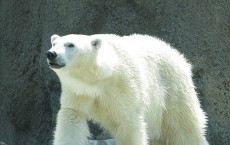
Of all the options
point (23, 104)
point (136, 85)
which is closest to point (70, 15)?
point (23, 104)

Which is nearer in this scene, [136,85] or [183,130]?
[136,85]

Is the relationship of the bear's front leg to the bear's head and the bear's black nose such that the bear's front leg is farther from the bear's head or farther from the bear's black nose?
the bear's black nose

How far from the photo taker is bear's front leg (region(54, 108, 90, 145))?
5.89 m

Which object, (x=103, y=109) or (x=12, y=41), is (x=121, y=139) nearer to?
(x=103, y=109)

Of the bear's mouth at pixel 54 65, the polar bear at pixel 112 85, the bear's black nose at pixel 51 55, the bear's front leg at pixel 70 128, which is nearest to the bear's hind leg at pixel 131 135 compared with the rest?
the polar bear at pixel 112 85

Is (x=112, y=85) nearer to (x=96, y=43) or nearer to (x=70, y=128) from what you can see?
(x=96, y=43)

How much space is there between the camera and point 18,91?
Result: 877 centimetres

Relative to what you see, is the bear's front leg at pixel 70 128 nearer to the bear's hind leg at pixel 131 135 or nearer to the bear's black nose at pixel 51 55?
the bear's hind leg at pixel 131 135

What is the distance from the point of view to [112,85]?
19.2ft

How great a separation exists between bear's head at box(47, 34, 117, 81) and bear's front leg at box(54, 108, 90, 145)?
0.41 meters

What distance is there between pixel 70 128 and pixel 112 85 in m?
0.55

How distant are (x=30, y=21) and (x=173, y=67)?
2754 mm

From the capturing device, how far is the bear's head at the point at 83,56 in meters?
5.54

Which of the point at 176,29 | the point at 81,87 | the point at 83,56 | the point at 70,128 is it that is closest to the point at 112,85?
the point at 81,87
